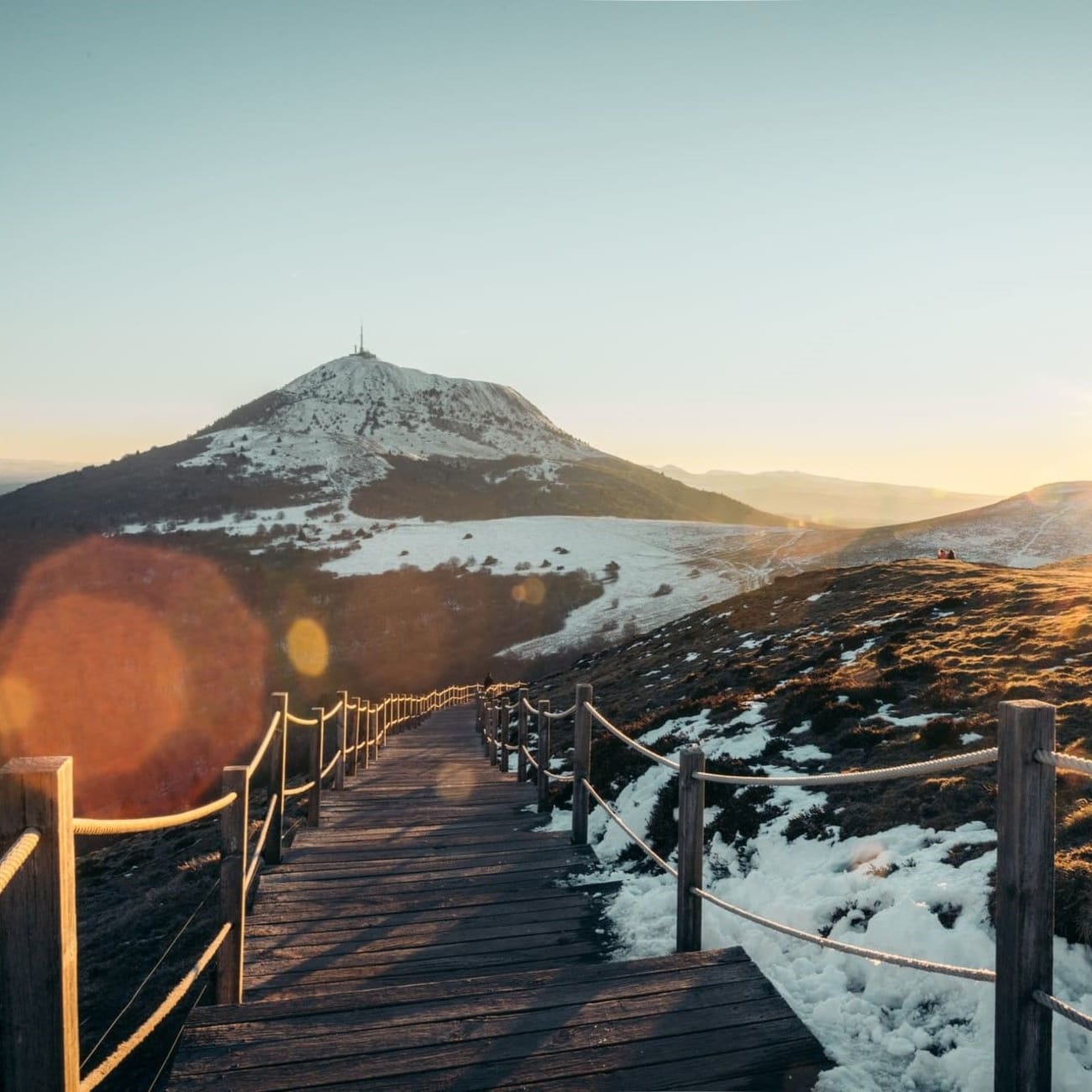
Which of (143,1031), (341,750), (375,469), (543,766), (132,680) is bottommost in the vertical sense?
(132,680)

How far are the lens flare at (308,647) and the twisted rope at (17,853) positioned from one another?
4248cm

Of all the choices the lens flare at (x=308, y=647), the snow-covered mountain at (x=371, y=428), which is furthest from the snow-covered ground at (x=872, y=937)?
the snow-covered mountain at (x=371, y=428)

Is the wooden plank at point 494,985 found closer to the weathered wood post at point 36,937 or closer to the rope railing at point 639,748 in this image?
the rope railing at point 639,748

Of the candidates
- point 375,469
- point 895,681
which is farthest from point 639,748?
point 375,469

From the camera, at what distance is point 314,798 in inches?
320

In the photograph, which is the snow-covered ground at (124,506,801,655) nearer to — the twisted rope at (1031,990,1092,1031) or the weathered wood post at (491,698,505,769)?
the weathered wood post at (491,698,505,769)

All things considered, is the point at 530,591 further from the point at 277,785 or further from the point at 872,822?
the point at 872,822

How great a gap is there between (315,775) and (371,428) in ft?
468

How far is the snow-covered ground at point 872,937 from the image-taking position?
3.53 metres

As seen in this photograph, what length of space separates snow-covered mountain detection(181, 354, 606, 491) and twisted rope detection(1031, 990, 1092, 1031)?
101 m

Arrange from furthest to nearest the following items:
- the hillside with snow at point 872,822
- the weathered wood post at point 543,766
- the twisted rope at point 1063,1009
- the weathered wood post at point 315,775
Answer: the weathered wood post at point 543,766 < the weathered wood post at point 315,775 < the hillside with snow at point 872,822 < the twisted rope at point 1063,1009

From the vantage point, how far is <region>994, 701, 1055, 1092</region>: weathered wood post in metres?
2.66

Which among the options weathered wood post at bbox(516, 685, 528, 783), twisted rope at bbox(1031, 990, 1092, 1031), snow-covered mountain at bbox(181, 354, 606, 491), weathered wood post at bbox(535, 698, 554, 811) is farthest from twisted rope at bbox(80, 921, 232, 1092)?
snow-covered mountain at bbox(181, 354, 606, 491)

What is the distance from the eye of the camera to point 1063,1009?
2459 millimetres
